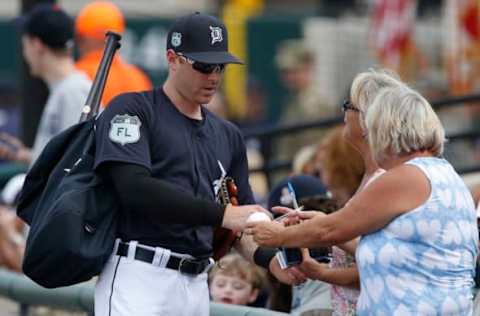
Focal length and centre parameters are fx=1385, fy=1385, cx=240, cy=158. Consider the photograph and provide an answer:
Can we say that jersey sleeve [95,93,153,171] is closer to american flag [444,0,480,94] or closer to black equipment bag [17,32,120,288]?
black equipment bag [17,32,120,288]

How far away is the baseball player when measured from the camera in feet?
15.5

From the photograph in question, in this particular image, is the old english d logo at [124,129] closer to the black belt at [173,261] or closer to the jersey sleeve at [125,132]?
the jersey sleeve at [125,132]

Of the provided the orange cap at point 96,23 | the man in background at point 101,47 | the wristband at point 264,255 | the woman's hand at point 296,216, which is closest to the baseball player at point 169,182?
the woman's hand at point 296,216

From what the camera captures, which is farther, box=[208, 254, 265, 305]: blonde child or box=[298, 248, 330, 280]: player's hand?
box=[208, 254, 265, 305]: blonde child

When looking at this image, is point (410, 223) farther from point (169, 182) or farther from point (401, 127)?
point (169, 182)

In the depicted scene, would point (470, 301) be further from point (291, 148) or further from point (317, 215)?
point (291, 148)

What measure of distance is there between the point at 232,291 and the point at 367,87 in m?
2.07

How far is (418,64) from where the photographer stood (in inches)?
617

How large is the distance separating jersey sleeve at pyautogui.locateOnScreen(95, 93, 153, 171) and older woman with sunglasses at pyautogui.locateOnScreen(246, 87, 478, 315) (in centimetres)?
75

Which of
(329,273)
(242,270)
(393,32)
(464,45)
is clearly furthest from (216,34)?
(393,32)

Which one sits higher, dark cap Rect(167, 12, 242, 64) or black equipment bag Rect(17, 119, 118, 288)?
dark cap Rect(167, 12, 242, 64)

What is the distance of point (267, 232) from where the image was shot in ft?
15.3

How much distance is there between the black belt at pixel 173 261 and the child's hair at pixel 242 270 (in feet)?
5.13

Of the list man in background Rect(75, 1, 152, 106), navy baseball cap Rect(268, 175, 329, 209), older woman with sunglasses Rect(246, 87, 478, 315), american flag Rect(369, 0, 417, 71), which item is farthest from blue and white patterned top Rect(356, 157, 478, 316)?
american flag Rect(369, 0, 417, 71)
